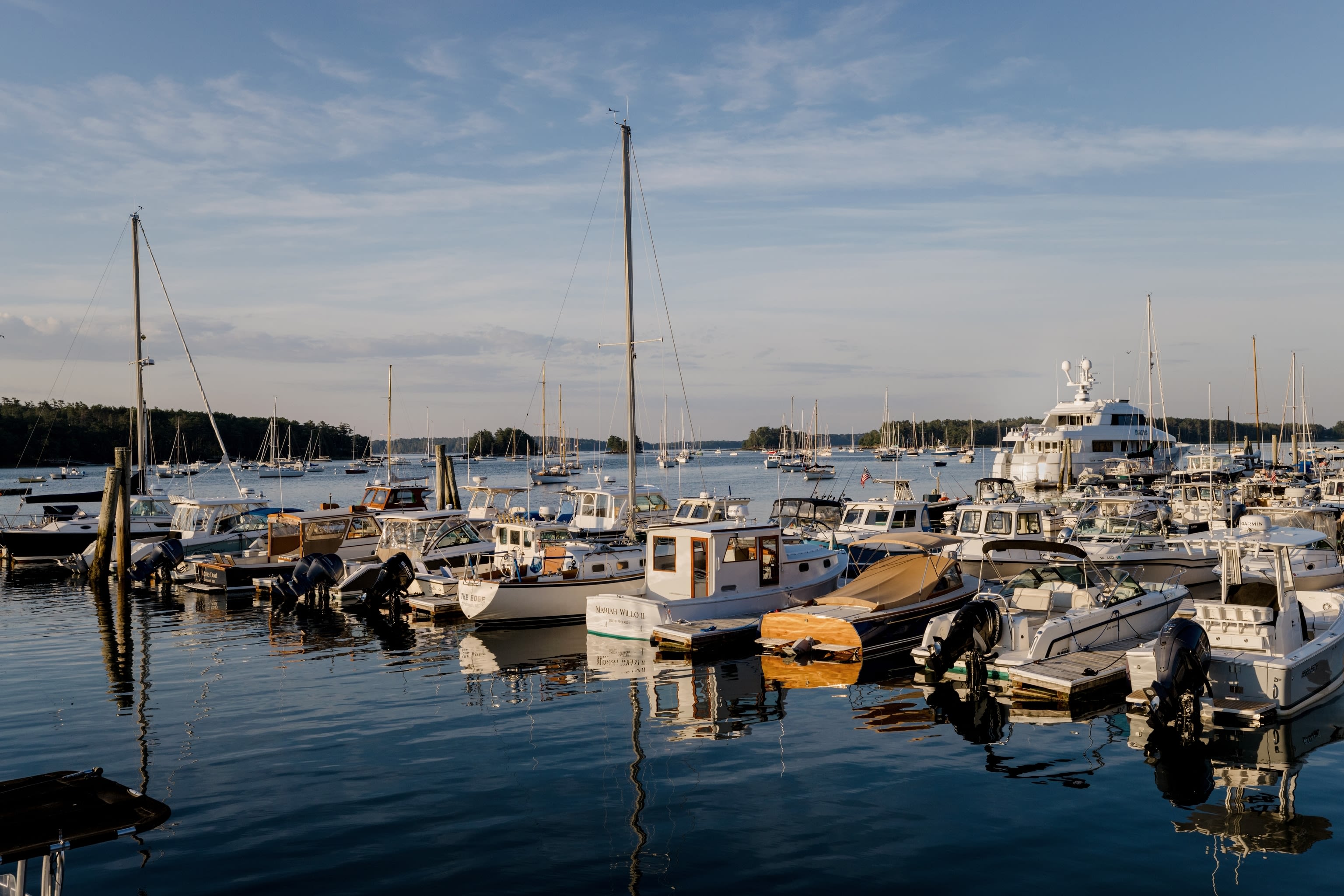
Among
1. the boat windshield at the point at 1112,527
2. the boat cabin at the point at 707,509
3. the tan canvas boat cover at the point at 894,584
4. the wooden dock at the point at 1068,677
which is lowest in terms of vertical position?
the wooden dock at the point at 1068,677

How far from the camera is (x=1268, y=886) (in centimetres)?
980

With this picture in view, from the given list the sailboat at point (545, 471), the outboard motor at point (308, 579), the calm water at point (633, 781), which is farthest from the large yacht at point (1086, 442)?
the calm water at point (633, 781)

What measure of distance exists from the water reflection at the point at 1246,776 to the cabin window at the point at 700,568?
10.6 m

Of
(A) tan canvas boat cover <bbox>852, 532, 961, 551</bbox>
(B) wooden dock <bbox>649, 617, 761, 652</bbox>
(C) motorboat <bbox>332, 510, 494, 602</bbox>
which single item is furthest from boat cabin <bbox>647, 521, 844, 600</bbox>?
(C) motorboat <bbox>332, 510, 494, 602</bbox>

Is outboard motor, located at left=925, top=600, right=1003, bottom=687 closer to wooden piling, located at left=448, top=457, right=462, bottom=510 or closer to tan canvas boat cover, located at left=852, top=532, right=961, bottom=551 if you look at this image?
tan canvas boat cover, located at left=852, top=532, right=961, bottom=551

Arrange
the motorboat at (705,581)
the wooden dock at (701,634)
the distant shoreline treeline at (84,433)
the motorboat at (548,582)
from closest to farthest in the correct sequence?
the wooden dock at (701,634) < the motorboat at (705,581) < the motorboat at (548,582) < the distant shoreline treeline at (84,433)

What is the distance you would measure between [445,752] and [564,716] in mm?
2667

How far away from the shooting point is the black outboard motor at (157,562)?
3456 centimetres

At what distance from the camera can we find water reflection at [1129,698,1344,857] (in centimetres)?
1119

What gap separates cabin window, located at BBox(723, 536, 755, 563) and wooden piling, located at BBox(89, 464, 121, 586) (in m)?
25.3

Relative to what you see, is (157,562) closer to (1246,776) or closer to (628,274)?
(628,274)

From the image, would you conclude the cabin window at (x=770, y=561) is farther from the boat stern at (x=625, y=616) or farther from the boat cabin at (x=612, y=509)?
the boat cabin at (x=612, y=509)

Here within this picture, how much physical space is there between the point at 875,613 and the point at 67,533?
124 ft

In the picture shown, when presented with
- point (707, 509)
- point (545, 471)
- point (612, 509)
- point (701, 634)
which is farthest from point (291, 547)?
point (545, 471)
